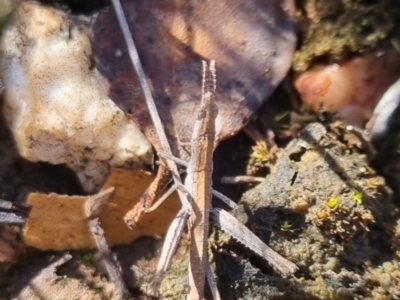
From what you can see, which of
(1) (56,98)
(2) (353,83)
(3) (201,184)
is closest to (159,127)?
(3) (201,184)

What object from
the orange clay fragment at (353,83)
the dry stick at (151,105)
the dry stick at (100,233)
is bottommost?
the dry stick at (100,233)

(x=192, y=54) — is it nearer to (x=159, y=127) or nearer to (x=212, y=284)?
(x=159, y=127)

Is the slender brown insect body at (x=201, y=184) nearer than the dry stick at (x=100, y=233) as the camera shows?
Yes

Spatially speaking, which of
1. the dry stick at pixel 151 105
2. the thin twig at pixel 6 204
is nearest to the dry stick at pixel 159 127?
the dry stick at pixel 151 105

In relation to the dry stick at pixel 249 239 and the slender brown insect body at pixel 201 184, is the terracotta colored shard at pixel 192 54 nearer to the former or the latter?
the slender brown insect body at pixel 201 184

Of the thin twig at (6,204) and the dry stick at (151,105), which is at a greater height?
the dry stick at (151,105)
